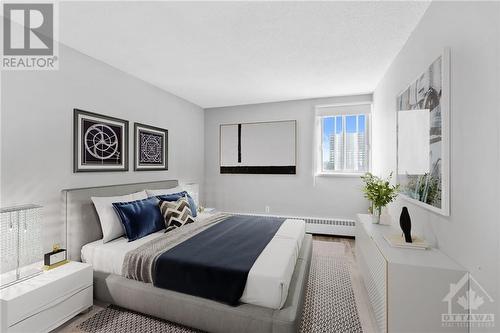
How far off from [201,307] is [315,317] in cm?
103

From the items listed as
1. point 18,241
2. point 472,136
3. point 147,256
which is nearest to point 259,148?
point 147,256

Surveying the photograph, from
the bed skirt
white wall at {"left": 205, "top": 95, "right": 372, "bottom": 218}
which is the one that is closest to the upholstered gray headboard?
the bed skirt

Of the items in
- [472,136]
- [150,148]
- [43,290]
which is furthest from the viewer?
[150,148]

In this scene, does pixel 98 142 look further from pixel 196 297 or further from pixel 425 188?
pixel 425 188

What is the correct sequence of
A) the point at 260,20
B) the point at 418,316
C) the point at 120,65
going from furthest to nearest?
the point at 120,65, the point at 260,20, the point at 418,316

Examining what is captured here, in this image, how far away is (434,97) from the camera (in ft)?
5.66

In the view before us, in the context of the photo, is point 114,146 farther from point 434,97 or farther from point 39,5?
point 434,97

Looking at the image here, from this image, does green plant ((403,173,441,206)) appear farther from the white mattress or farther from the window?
the window

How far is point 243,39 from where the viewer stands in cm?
234

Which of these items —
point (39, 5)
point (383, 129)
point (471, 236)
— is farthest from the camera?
point (383, 129)

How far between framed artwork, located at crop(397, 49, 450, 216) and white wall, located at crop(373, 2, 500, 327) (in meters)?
0.05

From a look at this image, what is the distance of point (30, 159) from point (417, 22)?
3.81 metres

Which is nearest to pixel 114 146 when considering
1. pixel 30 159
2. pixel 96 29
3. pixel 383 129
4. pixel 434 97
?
pixel 30 159

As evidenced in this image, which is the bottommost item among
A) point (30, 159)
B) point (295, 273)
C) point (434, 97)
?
point (295, 273)
